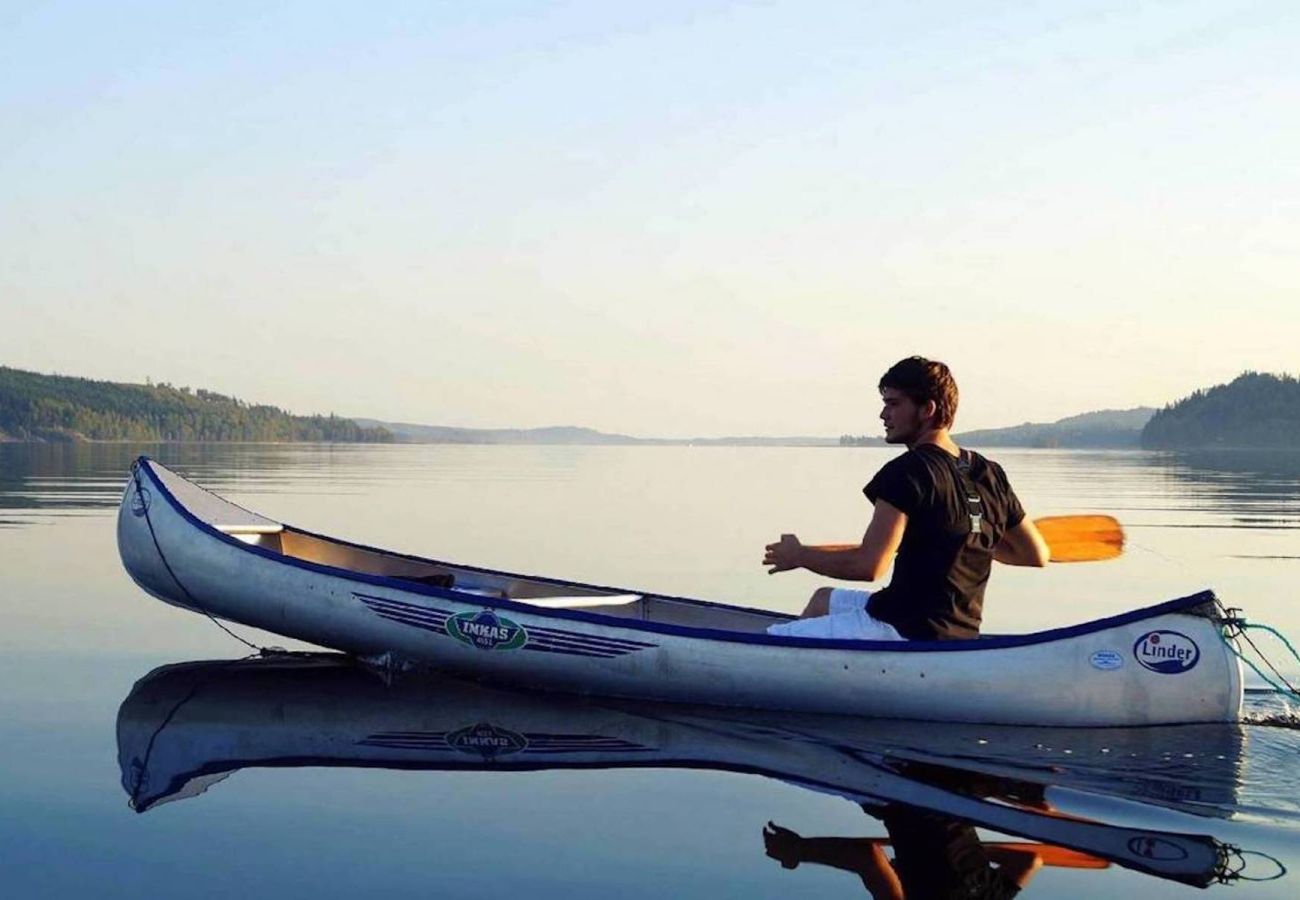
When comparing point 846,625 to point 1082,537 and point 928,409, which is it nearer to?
point 928,409

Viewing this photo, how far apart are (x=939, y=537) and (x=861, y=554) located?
1.71 ft

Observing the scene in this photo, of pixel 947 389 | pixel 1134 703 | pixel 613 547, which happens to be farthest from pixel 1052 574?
pixel 947 389

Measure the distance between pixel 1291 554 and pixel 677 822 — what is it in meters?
15.9

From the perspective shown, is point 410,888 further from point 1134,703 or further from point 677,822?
point 1134,703

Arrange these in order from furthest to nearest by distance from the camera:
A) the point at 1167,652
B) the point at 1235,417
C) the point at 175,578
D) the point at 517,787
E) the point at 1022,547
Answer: the point at 1235,417 → the point at 175,578 → the point at 1022,547 → the point at 1167,652 → the point at 517,787

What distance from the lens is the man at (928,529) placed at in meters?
7.40

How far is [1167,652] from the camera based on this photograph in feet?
26.4

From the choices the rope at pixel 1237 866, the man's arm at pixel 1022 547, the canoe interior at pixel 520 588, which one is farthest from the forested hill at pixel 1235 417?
the rope at pixel 1237 866

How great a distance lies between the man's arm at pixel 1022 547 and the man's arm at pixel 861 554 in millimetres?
958

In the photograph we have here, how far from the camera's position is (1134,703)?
8102mm

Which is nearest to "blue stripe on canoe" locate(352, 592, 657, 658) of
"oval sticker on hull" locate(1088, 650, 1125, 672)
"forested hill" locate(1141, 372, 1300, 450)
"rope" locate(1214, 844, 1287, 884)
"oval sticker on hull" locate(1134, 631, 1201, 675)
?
"oval sticker on hull" locate(1088, 650, 1125, 672)

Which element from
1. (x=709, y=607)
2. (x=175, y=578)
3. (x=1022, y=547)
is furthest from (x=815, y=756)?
(x=175, y=578)

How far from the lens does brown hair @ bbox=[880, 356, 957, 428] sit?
291 inches

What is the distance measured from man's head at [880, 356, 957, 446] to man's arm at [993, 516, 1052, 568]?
1.07 meters
